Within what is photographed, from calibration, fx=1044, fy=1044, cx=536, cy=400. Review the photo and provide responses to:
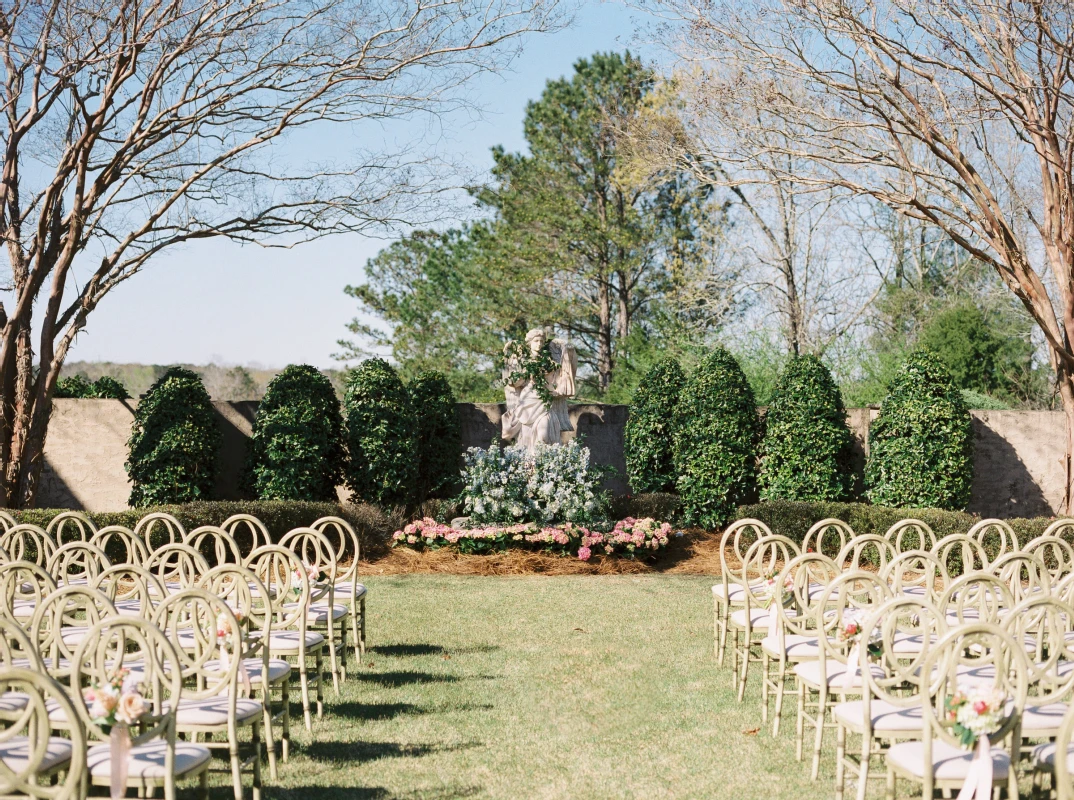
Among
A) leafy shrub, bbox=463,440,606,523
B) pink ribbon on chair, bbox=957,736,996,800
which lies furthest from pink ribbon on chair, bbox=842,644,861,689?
leafy shrub, bbox=463,440,606,523

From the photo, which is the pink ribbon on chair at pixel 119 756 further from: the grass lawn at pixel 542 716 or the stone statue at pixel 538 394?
the stone statue at pixel 538 394

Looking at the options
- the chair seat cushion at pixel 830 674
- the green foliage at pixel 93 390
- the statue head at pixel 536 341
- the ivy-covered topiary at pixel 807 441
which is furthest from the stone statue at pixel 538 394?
the chair seat cushion at pixel 830 674

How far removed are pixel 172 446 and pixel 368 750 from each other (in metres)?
7.96

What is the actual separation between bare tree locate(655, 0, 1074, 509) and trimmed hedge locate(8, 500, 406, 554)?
629 centimetres

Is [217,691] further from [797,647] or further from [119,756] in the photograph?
[797,647]

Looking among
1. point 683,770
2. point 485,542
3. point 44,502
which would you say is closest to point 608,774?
point 683,770

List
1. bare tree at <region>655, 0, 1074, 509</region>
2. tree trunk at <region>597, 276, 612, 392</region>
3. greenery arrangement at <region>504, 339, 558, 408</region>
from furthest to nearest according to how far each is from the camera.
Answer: tree trunk at <region>597, 276, 612, 392</region>
greenery arrangement at <region>504, 339, 558, 408</region>
bare tree at <region>655, 0, 1074, 509</region>

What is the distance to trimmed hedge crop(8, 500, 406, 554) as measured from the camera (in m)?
10.4

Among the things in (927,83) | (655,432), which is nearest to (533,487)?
(655,432)

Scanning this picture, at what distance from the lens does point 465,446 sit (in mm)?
14336

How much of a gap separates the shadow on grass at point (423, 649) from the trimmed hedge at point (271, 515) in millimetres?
2661

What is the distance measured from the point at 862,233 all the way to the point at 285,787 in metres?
22.7

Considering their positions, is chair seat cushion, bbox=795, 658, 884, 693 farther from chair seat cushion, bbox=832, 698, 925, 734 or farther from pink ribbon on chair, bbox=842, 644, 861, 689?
chair seat cushion, bbox=832, 698, 925, 734

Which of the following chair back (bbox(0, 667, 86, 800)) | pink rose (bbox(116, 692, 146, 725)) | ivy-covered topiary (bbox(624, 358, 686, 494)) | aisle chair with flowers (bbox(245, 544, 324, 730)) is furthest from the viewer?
ivy-covered topiary (bbox(624, 358, 686, 494))
